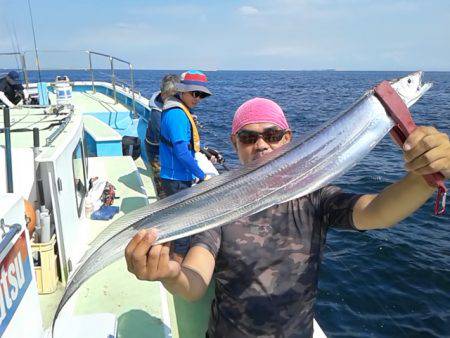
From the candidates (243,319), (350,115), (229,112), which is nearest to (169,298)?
(243,319)

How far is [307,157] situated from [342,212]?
1.29ft

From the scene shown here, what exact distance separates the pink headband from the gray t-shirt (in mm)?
Answer: 491

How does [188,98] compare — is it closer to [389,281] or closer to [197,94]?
[197,94]

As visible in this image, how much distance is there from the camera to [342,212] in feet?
7.16

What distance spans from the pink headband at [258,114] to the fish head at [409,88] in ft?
2.11

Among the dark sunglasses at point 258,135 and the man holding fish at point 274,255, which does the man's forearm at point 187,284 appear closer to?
the man holding fish at point 274,255

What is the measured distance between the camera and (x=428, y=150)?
68.5 inches

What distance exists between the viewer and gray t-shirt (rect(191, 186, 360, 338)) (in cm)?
211

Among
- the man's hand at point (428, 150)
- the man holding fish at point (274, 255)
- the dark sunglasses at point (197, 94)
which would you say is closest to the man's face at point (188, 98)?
the dark sunglasses at point (197, 94)

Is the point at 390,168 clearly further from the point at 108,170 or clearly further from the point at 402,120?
the point at 402,120

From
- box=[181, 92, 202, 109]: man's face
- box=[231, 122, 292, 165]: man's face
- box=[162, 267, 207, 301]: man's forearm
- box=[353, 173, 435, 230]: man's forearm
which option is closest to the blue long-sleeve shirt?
box=[181, 92, 202, 109]: man's face

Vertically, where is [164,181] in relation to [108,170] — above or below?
above

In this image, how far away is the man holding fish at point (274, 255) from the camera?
2.07m

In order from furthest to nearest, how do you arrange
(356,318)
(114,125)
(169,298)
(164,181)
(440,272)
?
(114,125), (440,272), (356,318), (164,181), (169,298)
